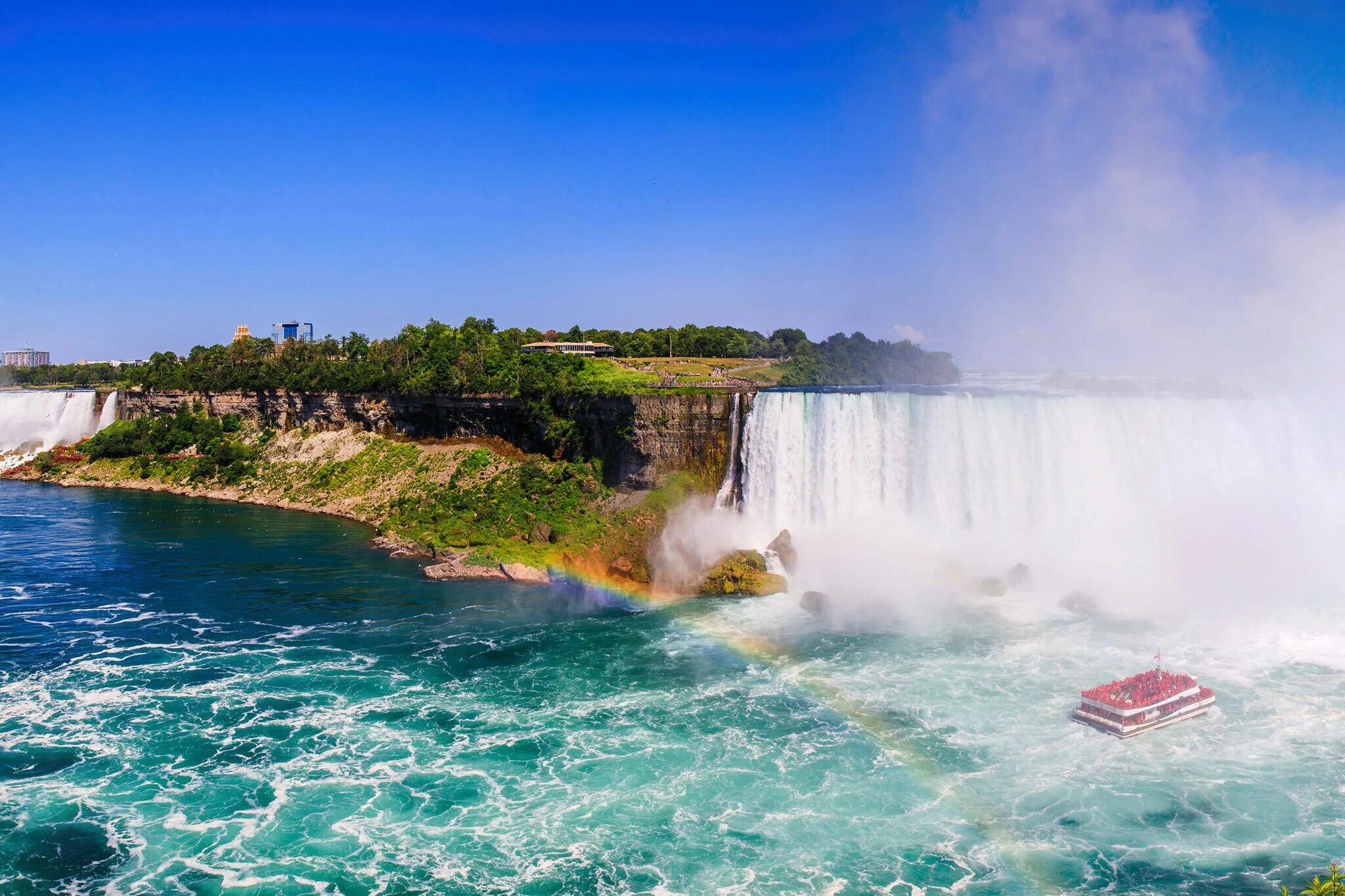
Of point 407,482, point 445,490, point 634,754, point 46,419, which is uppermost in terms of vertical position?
point 46,419

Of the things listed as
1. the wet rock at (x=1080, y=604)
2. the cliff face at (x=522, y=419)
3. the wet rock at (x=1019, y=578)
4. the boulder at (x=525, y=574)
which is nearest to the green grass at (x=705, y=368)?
the cliff face at (x=522, y=419)

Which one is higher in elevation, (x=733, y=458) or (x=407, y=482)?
(x=733, y=458)

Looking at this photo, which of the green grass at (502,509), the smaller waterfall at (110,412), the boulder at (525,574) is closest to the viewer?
the boulder at (525,574)

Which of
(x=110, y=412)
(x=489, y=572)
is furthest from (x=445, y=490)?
(x=110, y=412)

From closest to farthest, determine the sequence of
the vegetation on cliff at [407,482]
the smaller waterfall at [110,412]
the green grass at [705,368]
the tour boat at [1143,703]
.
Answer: the tour boat at [1143,703]
the vegetation on cliff at [407,482]
the green grass at [705,368]
the smaller waterfall at [110,412]

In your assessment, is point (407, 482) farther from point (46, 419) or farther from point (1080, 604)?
point (46, 419)

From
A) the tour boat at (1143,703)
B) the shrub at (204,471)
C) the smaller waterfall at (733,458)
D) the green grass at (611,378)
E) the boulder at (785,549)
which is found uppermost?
the green grass at (611,378)

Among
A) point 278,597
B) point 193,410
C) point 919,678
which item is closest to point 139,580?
point 278,597

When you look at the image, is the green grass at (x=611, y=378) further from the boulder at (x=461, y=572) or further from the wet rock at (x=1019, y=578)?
the wet rock at (x=1019, y=578)
